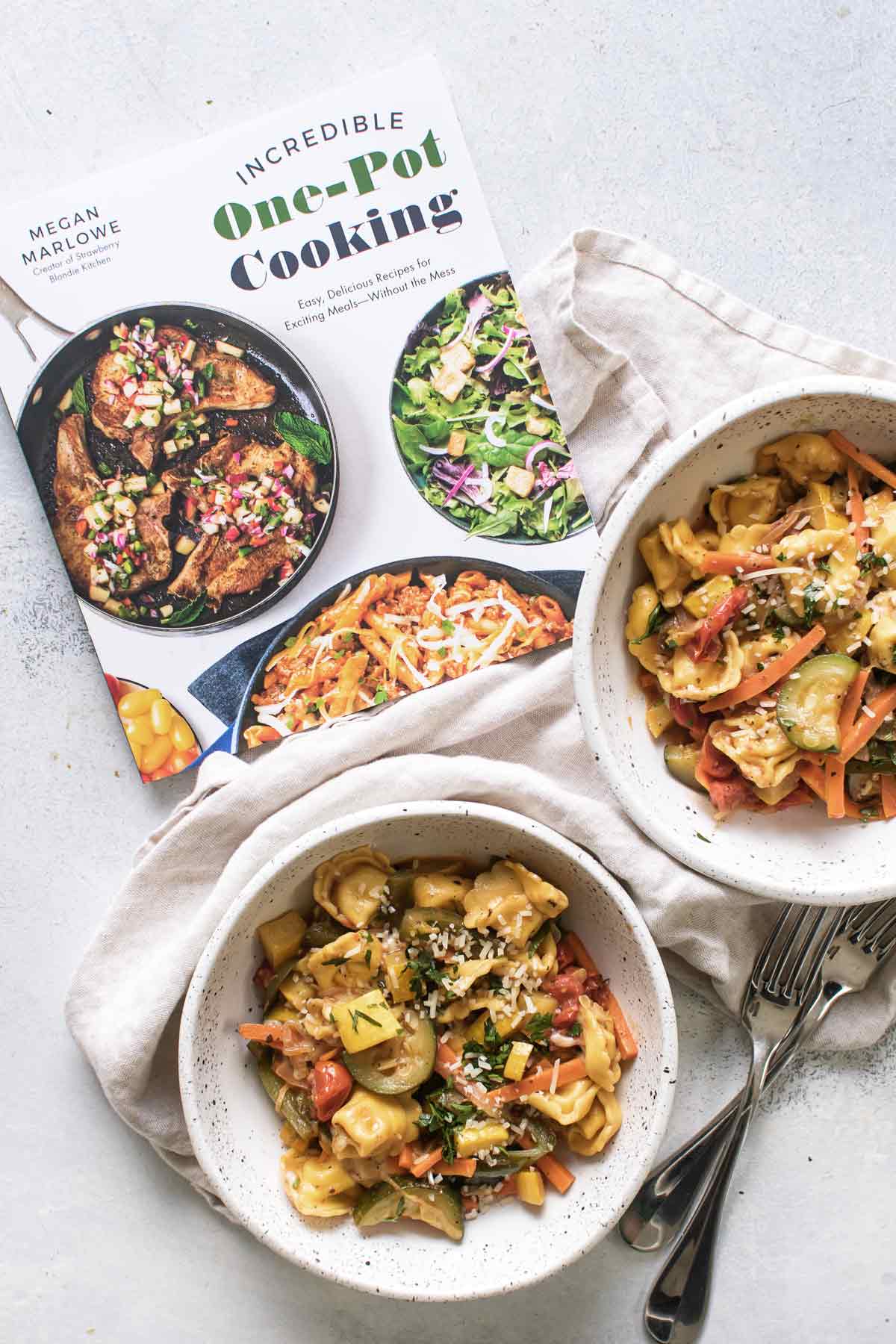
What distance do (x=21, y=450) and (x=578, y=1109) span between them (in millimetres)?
1693

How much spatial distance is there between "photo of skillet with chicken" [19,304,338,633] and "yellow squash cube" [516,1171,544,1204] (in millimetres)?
1210

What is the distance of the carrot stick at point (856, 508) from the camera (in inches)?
72.7

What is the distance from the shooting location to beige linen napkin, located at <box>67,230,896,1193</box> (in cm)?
210

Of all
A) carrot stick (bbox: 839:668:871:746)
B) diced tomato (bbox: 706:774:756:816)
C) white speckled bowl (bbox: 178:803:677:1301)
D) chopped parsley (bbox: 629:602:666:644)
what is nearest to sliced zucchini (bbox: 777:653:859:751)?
carrot stick (bbox: 839:668:871:746)

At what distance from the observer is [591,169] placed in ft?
7.24

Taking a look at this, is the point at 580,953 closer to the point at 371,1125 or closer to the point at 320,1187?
the point at 371,1125

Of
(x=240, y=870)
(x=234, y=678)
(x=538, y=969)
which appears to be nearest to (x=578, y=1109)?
(x=538, y=969)

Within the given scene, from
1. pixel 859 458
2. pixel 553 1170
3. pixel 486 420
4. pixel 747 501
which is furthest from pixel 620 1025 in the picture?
pixel 486 420

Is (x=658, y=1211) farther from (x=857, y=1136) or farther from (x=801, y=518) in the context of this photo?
(x=801, y=518)

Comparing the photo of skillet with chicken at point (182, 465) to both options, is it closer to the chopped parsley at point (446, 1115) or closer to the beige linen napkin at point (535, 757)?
the beige linen napkin at point (535, 757)

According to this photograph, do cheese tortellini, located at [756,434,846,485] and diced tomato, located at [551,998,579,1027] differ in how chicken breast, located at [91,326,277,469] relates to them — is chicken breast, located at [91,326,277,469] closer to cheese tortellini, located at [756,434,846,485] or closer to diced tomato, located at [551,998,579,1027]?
cheese tortellini, located at [756,434,846,485]

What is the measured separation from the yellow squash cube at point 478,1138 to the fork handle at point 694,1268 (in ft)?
1.84

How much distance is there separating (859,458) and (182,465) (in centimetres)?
131

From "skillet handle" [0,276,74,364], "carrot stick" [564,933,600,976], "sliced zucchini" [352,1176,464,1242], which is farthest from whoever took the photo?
"skillet handle" [0,276,74,364]
